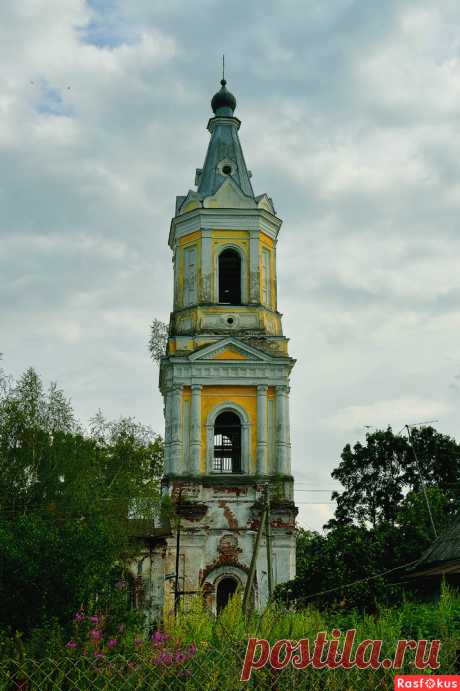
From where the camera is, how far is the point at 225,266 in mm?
28266

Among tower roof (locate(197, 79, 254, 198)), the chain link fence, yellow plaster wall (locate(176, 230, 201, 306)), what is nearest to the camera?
the chain link fence

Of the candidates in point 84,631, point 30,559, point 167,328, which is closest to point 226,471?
point 167,328

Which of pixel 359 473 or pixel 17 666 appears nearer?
pixel 17 666

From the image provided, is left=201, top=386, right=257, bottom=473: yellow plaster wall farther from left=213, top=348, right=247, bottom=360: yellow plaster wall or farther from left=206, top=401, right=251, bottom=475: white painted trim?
left=213, top=348, right=247, bottom=360: yellow plaster wall

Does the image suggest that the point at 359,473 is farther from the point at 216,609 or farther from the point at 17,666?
the point at 17,666

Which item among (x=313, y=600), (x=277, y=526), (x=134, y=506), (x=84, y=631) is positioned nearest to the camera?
(x=84, y=631)

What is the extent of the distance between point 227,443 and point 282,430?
1883 millimetres

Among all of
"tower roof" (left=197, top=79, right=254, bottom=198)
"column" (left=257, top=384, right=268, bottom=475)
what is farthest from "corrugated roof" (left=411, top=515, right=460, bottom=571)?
"tower roof" (left=197, top=79, right=254, bottom=198)

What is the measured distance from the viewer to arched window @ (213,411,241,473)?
26234 millimetres

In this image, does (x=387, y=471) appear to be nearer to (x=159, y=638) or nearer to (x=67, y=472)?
(x=67, y=472)

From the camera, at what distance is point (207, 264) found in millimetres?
27547

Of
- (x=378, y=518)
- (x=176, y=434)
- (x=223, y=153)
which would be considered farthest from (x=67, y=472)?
(x=378, y=518)

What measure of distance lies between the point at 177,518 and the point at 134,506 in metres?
1.62

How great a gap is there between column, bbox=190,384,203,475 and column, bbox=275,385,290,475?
237 centimetres
